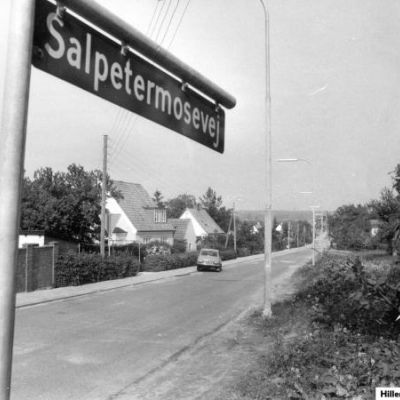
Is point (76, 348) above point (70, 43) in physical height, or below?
below

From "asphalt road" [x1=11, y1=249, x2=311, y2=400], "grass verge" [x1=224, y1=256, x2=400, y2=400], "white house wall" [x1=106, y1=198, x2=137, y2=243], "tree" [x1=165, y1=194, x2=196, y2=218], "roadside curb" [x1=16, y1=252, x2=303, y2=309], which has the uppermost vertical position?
"tree" [x1=165, y1=194, x2=196, y2=218]

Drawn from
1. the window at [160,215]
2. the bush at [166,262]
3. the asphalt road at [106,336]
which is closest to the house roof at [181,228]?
the window at [160,215]

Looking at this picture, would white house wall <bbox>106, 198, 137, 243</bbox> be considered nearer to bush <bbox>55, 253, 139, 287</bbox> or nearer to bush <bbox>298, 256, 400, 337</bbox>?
bush <bbox>55, 253, 139, 287</bbox>

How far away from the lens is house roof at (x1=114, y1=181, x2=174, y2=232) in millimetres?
47156

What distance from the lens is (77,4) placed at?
1937 mm

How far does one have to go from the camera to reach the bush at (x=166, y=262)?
104 feet

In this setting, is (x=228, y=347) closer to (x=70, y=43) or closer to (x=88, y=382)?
(x=88, y=382)

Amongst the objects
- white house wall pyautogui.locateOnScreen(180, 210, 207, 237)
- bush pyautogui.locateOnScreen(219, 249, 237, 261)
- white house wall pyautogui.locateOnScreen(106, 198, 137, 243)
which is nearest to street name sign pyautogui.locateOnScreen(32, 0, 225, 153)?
white house wall pyautogui.locateOnScreen(106, 198, 137, 243)

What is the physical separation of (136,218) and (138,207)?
2.05 metres

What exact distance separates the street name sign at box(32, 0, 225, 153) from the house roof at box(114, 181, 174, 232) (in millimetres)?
44100

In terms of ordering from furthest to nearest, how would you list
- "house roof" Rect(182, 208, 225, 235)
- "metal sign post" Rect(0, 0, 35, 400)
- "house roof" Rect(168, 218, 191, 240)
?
"house roof" Rect(182, 208, 225, 235)
"house roof" Rect(168, 218, 191, 240)
"metal sign post" Rect(0, 0, 35, 400)

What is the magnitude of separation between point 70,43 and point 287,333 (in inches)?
366

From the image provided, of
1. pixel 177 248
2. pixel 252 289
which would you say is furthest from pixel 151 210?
pixel 252 289

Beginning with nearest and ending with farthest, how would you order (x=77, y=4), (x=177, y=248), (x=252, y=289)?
(x=77, y=4)
(x=252, y=289)
(x=177, y=248)
